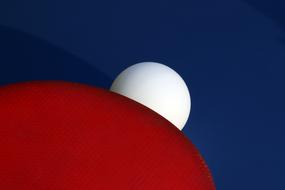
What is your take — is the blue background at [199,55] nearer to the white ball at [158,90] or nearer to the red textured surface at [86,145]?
the white ball at [158,90]

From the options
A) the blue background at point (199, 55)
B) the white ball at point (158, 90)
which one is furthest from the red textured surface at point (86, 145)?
the blue background at point (199, 55)

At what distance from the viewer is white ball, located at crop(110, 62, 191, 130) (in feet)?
4.28

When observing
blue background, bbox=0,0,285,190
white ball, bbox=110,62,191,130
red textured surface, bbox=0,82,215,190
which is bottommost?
red textured surface, bbox=0,82,215,190

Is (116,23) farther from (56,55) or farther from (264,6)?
(264,6)

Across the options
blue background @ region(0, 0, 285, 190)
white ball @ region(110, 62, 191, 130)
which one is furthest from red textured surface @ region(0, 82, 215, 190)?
blue background @ region(0, 0, 285, 190)

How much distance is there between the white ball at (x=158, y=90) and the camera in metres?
1.31

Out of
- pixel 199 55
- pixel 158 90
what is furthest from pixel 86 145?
pixel 199 55

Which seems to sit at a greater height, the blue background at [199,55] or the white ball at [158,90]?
the blue background at [199,55]

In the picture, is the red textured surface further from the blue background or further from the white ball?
the blue background

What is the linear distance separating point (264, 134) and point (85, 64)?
0.64 meters

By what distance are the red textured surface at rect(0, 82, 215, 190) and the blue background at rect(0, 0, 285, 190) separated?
1.67 ft

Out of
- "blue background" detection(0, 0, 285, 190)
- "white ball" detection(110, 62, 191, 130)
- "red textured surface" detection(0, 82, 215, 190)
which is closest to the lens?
"red textured surface" detection(0, 82, 215, 190)

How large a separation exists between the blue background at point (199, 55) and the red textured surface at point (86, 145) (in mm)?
510

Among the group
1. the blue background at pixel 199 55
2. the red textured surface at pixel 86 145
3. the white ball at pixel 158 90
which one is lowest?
the red textured surface at pixel 86 145
